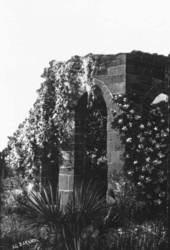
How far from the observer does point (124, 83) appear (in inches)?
307

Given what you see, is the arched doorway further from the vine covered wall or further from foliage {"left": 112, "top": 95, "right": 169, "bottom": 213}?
foliage {"left": 112, "top": 95, "right": 169, "bottom": 213}

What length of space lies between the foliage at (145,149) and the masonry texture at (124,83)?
0.16 m

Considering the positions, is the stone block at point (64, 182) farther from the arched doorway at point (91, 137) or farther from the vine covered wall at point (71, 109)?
the arched doorway at point (91, 137)

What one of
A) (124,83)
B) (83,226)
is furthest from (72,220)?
(124,83)

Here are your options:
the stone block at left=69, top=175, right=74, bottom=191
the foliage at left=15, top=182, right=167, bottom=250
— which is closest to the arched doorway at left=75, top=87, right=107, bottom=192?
the stone block at left=69, top=175, right=74, bottom=191

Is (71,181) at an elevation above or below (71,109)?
below

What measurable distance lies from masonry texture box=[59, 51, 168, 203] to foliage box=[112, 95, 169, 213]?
0.16 metres

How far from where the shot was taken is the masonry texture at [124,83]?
7.78 m

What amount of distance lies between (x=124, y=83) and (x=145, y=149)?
4.20ft

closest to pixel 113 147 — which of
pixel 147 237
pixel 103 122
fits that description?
pixel 103 122

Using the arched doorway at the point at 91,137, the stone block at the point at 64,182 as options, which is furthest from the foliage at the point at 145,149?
the stone block at the point at 64,182

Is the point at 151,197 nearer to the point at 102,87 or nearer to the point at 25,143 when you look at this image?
the point at 102,87

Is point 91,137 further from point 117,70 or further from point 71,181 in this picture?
point 117,70

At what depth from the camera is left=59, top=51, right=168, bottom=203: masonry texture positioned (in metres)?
7.78
